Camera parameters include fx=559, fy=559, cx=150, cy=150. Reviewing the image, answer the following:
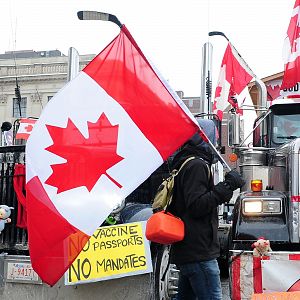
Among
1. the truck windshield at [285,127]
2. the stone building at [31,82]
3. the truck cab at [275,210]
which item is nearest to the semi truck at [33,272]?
the truck cab at [275,210]

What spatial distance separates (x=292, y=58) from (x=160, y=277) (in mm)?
4321

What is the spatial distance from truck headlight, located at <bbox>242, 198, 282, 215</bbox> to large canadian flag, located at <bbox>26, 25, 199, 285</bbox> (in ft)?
4.26

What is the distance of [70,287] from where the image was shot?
17.7 ft

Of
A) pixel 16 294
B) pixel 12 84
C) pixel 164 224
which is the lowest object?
pixel 16 294

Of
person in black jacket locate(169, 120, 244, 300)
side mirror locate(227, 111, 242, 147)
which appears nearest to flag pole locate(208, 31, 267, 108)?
side mirror locate(227, 111, 242, 147)

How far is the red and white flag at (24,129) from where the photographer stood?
10057 millimetres

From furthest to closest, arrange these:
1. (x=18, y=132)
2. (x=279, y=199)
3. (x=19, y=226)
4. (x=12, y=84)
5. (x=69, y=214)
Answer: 1. (x=12, y=84)
2. (x=18, y=132)
3. (x=19, y=226)
4. (x=279, y=199)
5. (x=69, y=214)

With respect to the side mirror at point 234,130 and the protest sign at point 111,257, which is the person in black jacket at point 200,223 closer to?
the protest sign at point 111,257

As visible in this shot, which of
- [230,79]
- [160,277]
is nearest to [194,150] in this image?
[160,277]

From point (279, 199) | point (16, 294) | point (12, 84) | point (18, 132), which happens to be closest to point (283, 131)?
point (279, 199)

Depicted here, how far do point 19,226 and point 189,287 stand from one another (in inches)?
85.0

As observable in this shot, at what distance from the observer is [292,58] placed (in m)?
8.30

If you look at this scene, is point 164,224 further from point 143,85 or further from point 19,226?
point 19,226

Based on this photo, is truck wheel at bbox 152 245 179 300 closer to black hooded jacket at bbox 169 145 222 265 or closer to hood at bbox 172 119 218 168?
black hooded jacket at bbox 169 145 222 265
